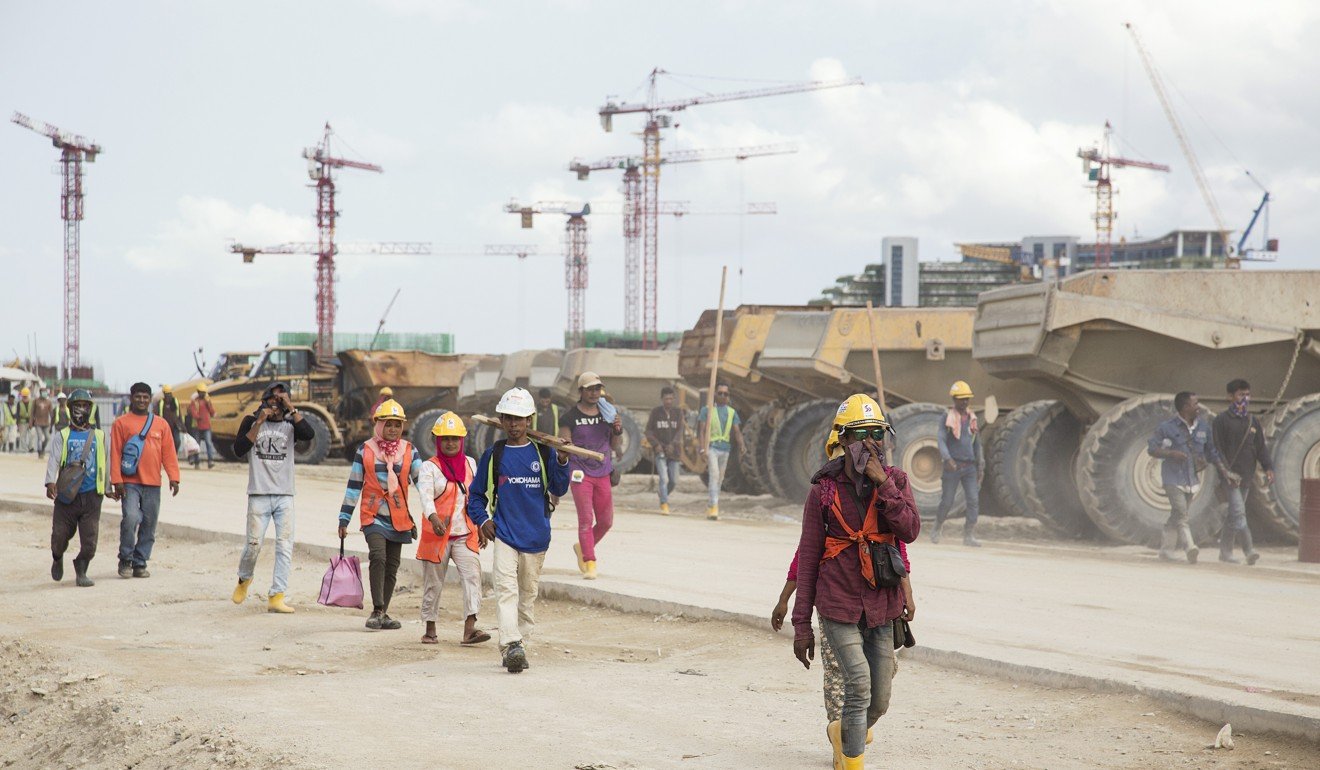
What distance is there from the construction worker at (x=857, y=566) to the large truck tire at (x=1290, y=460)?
1180 cm

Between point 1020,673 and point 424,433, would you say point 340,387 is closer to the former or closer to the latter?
point 424,433

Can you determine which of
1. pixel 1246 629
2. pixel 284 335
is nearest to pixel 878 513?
pixel 1246 629

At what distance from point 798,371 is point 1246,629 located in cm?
1354

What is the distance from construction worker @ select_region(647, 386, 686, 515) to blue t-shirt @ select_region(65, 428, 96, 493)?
9809 mm

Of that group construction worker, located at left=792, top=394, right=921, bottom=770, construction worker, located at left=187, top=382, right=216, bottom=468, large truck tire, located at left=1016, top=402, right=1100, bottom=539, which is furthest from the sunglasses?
construction worker, located at left=187, top=382, right=216, bottom=468

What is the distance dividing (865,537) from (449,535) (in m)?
4.63

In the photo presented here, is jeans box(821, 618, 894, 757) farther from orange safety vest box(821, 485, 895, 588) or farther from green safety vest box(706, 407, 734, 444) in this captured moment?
green safety vest box(706, 407, 734, 444)

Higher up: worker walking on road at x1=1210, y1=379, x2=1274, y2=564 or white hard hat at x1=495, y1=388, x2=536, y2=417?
white hard hat at x1=495, y1=388, x2=536, y2=417

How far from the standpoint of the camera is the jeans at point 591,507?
12.7m

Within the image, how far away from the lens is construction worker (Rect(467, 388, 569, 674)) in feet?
29.9

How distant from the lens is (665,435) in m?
22.0

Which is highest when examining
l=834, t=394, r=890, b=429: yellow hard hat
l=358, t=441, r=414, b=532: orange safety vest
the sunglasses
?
l=834, t=394, r=890, b=429: yellow hard hat

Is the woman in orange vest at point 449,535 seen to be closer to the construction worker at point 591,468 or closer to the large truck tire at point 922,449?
the construction worker at point 591,468

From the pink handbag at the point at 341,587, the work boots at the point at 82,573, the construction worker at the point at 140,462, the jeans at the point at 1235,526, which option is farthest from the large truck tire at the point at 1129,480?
the work boots at the point at 82,573
